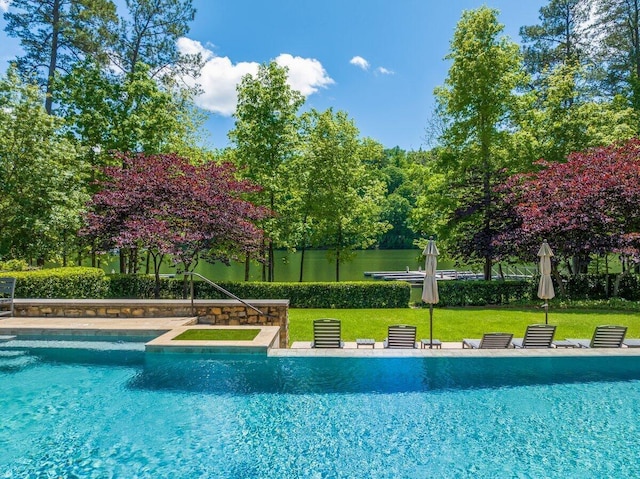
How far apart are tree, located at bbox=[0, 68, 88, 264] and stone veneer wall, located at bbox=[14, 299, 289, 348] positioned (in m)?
5.31

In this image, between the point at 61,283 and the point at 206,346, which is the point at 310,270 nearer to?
the point at 61,283

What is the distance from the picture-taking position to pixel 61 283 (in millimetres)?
13648

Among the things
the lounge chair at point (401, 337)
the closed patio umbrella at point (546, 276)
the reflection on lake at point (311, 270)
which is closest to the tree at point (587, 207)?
the closed patio umbrella at point (546, 276)

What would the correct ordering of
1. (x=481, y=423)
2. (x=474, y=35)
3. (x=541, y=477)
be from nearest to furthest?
(x=541, y=477) → (x=481, y=423) → (x=474, y=35)

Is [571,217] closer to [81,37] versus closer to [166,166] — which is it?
[166,166]

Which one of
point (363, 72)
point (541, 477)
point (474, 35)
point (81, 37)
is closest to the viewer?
point (541, 477)

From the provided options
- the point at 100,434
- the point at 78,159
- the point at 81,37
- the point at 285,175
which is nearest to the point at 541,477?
the point at 100,434

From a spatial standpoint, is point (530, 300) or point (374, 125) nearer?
point (530, 300)

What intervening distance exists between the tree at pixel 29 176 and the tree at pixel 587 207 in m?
17.1

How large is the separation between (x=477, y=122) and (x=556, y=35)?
49.5 feet

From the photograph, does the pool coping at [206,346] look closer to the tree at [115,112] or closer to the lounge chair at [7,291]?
the lounge chair at [7,291]

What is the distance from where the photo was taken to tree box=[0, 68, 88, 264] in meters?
15.6

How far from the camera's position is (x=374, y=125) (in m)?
47.6

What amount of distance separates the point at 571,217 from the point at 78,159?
19853mm
